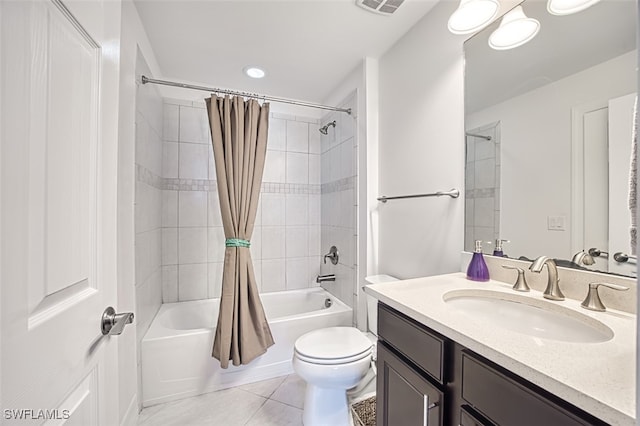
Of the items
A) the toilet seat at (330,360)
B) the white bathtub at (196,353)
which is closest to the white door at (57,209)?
the toilet seat at (330,360)

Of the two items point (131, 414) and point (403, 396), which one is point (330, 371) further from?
point (131, 414)

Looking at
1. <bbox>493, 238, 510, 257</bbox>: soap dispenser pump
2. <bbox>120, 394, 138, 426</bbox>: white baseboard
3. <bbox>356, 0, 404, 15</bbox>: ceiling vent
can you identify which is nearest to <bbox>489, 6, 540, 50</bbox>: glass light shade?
<bbox>356, 0, 404, 15</bbox>: ceiling vent

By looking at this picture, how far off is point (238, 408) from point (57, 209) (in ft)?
5.36

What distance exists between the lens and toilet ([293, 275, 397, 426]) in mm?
1307

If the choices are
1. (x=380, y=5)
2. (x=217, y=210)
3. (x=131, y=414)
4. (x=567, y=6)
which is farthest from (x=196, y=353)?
(x=567, y=6)

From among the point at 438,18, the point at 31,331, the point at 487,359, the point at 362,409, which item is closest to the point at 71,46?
the point at 31,331

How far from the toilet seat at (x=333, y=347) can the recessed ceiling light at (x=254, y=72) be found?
6.51 feet

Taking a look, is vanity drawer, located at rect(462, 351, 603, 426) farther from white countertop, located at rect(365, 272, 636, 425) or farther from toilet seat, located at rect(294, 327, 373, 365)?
toilet seat, located at rect(294, 327, 373, 365)

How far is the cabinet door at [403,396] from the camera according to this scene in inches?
27.6

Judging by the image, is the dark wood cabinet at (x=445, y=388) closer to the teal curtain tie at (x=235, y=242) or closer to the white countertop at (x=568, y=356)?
the white countertop at (x=568, y=356)

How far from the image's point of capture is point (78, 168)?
560 mm

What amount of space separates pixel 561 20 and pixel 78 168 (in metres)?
1.56

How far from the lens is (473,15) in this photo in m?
1.10

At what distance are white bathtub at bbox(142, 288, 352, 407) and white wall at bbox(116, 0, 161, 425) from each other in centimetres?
14
